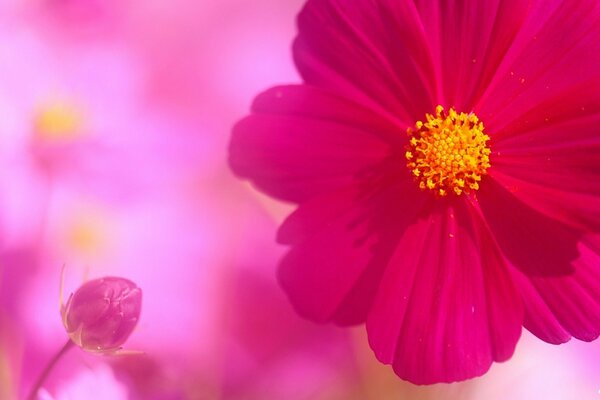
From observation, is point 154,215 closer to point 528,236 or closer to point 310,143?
point 310,143

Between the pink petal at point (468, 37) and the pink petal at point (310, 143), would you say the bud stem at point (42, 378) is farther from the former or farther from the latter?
the pink petal at point (468, 37)

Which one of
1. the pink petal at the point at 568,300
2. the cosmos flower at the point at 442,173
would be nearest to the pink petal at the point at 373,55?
the cosmos flower at the point at 442,173

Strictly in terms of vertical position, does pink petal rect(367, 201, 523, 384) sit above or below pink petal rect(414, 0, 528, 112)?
below

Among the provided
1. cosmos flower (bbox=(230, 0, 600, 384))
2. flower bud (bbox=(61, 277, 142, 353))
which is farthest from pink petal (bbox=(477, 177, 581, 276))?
flower bud (bbox=(61, 277, 142, 353))

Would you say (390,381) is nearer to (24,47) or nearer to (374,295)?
(374,295)

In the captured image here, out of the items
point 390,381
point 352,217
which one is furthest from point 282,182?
point 390,381

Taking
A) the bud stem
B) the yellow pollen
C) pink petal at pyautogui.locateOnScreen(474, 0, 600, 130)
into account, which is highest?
the yellow pollen

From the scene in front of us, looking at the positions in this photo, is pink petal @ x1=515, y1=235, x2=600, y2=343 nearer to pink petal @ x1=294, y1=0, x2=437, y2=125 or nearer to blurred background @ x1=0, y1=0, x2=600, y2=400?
blurred background @ x1=0, y1=0, x2=600, y2=400
